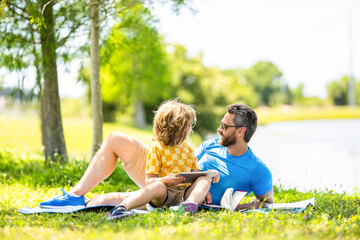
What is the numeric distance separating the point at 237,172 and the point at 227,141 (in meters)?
0.31

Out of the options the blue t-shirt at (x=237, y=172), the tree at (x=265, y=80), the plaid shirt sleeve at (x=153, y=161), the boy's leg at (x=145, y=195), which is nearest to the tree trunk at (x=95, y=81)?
the blue t-shirt at (x=237, y=172)

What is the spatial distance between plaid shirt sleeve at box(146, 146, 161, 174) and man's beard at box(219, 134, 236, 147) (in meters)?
0.68

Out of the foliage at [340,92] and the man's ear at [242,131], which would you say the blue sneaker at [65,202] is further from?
the foliage at [340,92]

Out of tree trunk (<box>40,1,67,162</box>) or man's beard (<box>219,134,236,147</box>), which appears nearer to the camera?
man's beard (<box>219,134,236,147</box>)

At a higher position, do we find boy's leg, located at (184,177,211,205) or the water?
boy's leg, located at (184,177,211,205)

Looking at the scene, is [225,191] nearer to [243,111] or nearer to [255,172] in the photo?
[255,172]

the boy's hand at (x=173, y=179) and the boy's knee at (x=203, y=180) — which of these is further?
the boy's knee at (x=203, y=180)

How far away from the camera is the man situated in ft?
11.8

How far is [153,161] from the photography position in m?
3.44

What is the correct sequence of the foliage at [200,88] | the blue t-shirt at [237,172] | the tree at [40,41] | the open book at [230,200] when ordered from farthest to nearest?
the foliage at [200,88] → the tree at [40,41] → the blue t-shirt at [237,172] → the open book at [230,200]

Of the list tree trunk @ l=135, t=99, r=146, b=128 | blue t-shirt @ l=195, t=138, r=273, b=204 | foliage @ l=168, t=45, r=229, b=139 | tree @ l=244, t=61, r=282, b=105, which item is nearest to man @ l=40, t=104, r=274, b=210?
blue t-shirt @ l=195, t=138, r=273, b=204

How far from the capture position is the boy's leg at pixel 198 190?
3.35m

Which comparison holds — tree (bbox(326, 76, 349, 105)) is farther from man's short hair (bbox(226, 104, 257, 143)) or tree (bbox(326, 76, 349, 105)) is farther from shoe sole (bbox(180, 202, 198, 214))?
shoe sole (bbox(180, 202, 198, 214))

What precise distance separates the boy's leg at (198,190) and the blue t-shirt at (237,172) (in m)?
0.35
